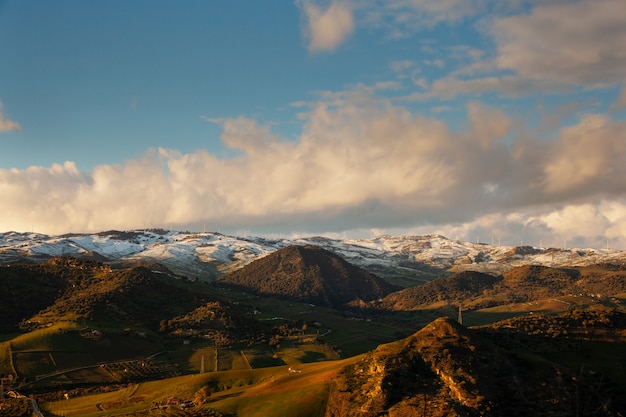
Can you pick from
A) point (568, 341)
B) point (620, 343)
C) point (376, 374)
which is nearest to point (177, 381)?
point (376, 374)

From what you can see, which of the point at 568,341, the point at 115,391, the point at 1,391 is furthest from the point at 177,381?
the point at 568,341

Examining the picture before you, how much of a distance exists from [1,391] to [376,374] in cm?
13622

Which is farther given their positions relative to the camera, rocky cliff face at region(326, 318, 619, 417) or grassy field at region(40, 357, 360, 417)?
grassy field at region(40, 357, 360, 417)

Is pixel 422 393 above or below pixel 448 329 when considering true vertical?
below

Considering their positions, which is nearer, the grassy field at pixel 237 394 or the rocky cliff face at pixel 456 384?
the rocky cliff face at pixel 456 384

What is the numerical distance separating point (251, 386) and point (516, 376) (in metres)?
69.8

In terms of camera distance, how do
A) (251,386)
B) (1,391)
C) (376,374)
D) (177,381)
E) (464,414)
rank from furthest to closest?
(1,391) < (177,381) < (251,386) < (376,374) < (464,414)

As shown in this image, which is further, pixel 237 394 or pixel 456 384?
pixel 237 394

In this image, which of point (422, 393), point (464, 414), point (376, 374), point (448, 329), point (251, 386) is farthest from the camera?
point (251, 386)

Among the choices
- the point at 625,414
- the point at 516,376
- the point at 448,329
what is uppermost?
the point at 448,329

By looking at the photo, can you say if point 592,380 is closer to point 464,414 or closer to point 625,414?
point 625,414

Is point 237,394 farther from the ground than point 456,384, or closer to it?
closer to it

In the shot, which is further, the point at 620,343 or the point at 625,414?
the point at 620,343

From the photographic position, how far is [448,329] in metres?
139
